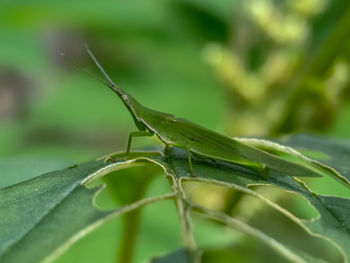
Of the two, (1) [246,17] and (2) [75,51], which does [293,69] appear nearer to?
(1) [246,17]

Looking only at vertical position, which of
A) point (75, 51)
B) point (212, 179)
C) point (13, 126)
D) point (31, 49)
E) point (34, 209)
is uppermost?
point (212, 179)

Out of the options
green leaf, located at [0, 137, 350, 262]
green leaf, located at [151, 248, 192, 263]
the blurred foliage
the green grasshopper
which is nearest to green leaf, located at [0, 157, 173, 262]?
green leaf, located at [0, 137, 350, 262]

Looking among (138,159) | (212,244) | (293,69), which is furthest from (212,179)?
(293,69)

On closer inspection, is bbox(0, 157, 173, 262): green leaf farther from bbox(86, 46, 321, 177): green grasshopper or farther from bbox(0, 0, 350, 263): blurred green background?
bbox(0, 0, 350, 263): blurred green background

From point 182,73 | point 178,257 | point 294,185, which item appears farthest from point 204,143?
point 182,73

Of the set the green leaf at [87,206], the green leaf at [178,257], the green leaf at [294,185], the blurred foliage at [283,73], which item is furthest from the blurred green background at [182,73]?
the green leaf at [178,257]

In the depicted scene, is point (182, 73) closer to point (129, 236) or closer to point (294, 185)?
point (129, 236)

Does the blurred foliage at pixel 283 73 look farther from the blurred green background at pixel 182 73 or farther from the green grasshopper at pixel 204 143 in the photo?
the green grasshopper at pixel 204 143
